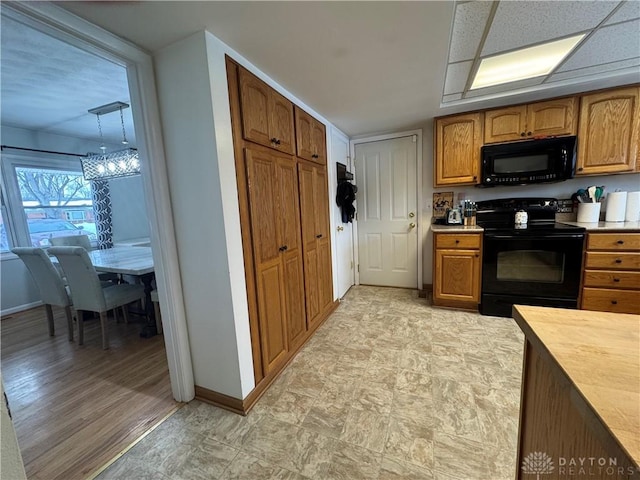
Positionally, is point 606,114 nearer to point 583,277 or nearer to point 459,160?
point 459,160

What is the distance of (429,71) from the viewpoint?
188 cm

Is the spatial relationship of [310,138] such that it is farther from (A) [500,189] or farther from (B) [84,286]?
(B) [84,286]

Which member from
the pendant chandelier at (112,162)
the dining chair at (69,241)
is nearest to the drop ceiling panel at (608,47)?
the pendant chandelier at (112,162)

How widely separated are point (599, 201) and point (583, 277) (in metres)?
0.93

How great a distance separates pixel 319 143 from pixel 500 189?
217 cm

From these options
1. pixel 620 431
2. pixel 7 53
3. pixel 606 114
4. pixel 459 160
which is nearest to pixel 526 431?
pixel 620 431

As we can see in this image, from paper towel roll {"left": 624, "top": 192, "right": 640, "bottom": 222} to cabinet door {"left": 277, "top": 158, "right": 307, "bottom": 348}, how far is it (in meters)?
3.15

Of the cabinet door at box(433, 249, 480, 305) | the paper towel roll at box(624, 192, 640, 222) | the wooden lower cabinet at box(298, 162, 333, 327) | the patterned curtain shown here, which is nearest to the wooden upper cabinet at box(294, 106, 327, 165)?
the wooden lower cabinet at box(298, 162, 333, 327)

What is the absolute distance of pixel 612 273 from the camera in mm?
2283

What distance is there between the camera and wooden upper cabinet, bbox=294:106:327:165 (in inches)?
88.5

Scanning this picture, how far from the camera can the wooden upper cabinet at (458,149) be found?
2.78 m

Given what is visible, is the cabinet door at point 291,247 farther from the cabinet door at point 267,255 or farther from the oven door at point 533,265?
the oven door at point 533,265

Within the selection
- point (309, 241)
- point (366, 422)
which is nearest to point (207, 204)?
point (309, 241)

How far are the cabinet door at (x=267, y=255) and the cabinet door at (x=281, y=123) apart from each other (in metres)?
0.19
